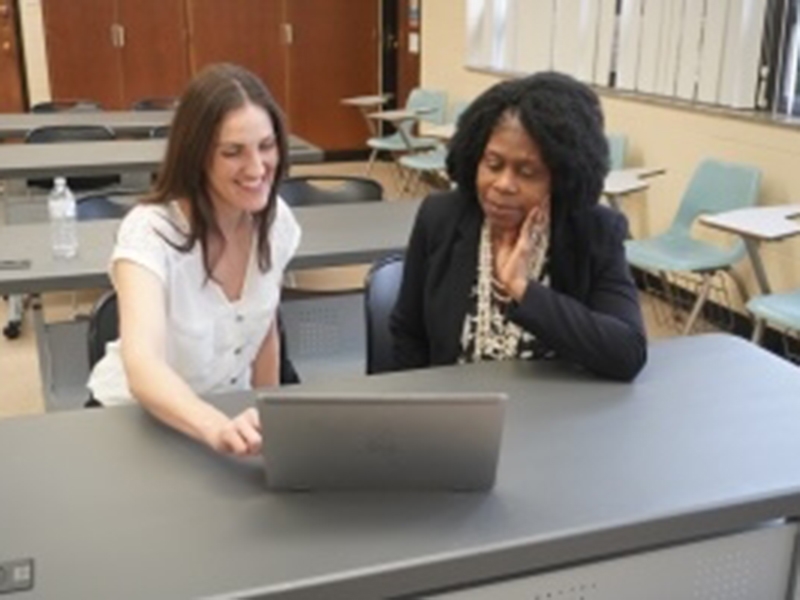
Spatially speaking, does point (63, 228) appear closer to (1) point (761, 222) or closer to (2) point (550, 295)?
(2) point (550, 295)

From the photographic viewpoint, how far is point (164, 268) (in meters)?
1.55

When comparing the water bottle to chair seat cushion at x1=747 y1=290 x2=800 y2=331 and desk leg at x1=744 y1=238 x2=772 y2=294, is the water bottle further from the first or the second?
desk leg at x1=744 y1=238 x2=772 y2=294

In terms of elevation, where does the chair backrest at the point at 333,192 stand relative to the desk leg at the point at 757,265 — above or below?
above

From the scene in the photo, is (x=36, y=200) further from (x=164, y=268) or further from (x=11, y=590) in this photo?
(x=11, y=590)

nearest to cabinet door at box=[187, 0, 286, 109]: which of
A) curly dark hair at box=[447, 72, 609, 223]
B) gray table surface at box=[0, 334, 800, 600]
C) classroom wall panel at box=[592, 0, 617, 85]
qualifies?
classroom wall panel at box=[592, 0, 617, 85]

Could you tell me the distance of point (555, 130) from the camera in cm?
151

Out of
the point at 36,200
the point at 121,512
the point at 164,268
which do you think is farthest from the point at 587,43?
the point at 121,512

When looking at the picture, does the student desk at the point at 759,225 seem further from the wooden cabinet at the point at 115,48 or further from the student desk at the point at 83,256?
the wooden cabinet at the point at 115,48

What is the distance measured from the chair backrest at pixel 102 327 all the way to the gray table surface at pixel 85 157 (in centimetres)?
175

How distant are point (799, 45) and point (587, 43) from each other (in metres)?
1.38

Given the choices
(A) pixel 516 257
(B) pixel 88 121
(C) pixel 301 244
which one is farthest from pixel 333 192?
(B) pixel 88 121

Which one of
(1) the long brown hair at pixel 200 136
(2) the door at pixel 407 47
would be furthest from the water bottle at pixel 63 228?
(2) the door at pixel 407 47

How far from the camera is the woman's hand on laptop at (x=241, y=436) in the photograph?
1.19 metres

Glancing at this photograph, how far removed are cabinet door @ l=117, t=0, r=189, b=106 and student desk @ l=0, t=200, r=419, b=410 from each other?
4930 millimetres
